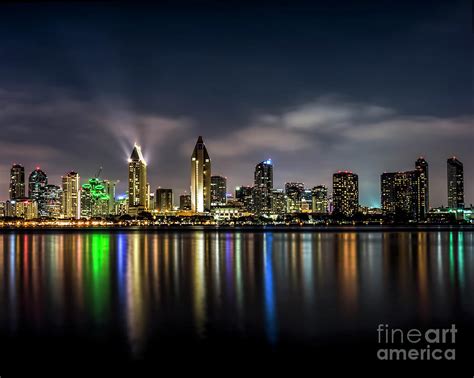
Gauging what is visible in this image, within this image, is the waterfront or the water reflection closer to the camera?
the waterfront

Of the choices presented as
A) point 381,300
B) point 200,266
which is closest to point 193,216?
point 200,266

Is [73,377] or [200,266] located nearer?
[73,377]

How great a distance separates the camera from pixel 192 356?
9.30 metres

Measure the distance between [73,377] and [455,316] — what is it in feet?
33.6

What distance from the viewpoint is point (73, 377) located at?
8109 mm

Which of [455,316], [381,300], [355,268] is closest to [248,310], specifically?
[381,300]

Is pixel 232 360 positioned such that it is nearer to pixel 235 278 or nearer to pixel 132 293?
pixel 132 293

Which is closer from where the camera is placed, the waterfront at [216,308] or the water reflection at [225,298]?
the waterfront at [216,308]

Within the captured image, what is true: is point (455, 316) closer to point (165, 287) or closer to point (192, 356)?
point (192, 356)

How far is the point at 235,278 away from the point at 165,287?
162 inches

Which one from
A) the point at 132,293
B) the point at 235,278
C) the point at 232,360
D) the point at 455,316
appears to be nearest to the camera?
the point at 232,360

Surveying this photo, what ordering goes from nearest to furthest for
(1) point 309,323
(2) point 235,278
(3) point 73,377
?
(3) point 73,377 → (1) point 309,323 → (2) point 235,278

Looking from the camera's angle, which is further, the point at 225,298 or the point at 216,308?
the point at 225,298

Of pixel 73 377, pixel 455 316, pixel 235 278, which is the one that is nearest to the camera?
pixel 73 377
